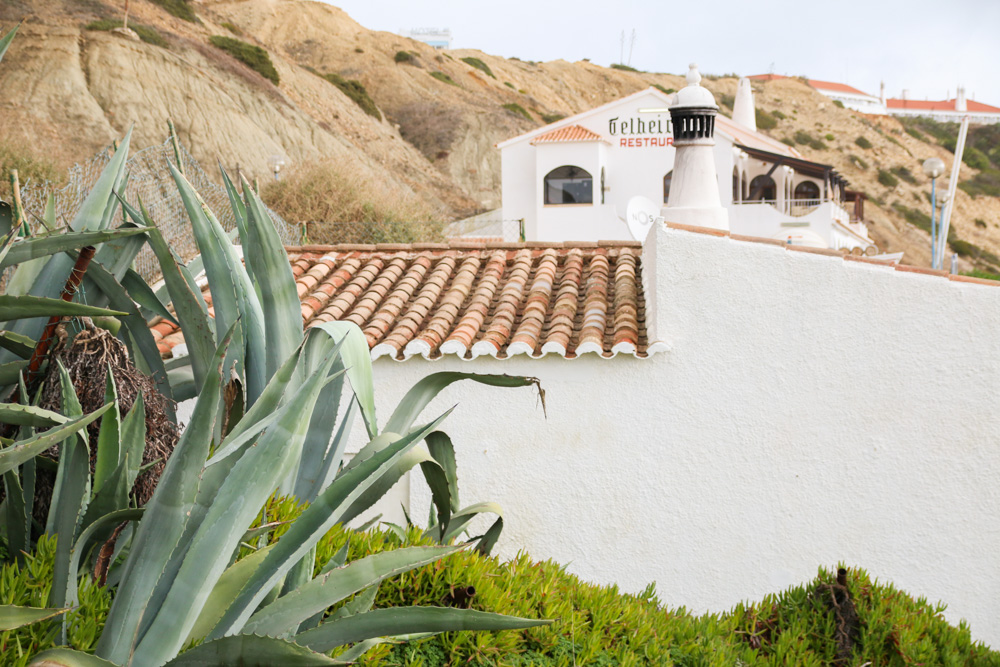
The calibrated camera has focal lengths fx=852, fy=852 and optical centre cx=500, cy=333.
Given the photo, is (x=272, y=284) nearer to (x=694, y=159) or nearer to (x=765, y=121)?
(x=694, y=159)

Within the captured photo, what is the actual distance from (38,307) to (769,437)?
5.42m

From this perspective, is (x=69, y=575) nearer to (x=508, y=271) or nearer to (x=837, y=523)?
(x=837, y=523)

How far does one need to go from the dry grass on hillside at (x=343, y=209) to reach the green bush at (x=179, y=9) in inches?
926

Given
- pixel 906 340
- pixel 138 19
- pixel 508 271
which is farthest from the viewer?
pixel 138 19

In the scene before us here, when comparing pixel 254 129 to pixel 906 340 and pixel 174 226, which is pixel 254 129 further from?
pixel 906 340

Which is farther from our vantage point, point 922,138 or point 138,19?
point 922,138

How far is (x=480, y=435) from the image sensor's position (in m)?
6.70

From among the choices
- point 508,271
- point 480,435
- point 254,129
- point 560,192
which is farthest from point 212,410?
point 254,129

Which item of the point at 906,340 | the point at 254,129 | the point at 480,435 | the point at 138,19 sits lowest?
the point at 480,435

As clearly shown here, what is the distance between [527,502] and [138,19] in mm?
37106

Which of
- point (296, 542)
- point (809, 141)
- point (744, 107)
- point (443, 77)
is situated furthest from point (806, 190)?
point (296, 542)

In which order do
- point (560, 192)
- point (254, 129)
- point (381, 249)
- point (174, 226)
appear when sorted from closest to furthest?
1. point (381, 249)
2. point (174, 226)
3. point (560, 192)
4. point (254, 129)

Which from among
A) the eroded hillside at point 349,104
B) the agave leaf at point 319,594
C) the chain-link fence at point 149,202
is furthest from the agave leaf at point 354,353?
the eroded hillside at point 349,104

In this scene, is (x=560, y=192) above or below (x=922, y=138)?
below
